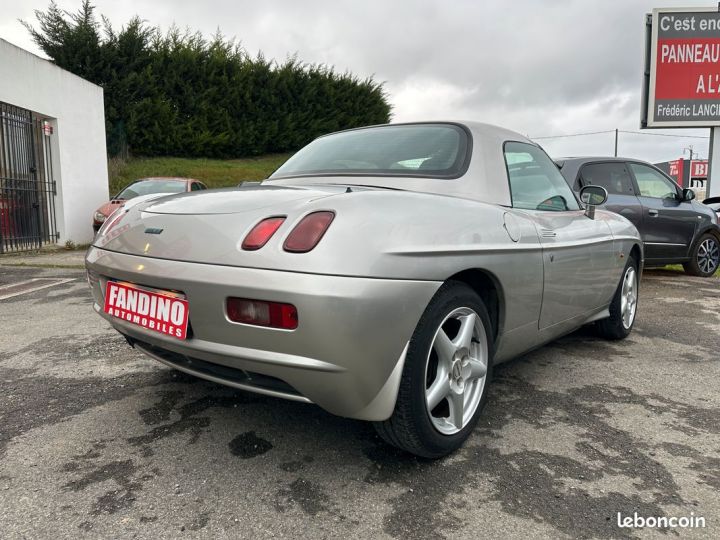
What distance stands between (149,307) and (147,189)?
863 centimetres

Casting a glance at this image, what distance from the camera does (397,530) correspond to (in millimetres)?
1680

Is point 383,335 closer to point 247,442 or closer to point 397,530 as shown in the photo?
point 397,530

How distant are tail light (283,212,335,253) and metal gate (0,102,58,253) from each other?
891 centimetres

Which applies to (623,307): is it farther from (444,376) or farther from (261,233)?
(261,233)

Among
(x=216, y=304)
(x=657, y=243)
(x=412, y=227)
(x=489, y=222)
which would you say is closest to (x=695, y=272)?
(x=657, y=243)

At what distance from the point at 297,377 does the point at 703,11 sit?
46.0 feet

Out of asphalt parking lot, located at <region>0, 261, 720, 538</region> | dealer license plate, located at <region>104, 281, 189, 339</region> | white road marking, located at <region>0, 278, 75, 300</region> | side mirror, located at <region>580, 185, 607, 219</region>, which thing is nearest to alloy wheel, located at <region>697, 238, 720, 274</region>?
asphalt parking lot, located at <region>0, 261, 720, 538</region>

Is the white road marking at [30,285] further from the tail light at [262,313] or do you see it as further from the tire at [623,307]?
the tire at [623,307]

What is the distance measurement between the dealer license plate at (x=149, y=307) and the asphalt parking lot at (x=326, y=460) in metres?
0.52

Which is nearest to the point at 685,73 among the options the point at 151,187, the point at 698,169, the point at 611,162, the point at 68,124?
the point at 611,162

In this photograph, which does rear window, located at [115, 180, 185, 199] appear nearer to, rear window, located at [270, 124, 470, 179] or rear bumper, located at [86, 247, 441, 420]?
rear window, located at [270, 124, 470, 179]

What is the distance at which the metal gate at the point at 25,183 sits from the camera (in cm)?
893

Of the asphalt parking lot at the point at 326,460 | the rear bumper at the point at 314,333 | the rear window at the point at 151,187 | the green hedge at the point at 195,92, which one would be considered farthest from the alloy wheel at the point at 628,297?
the green hedge at the point at 195,92

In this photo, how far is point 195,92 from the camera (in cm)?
1922
